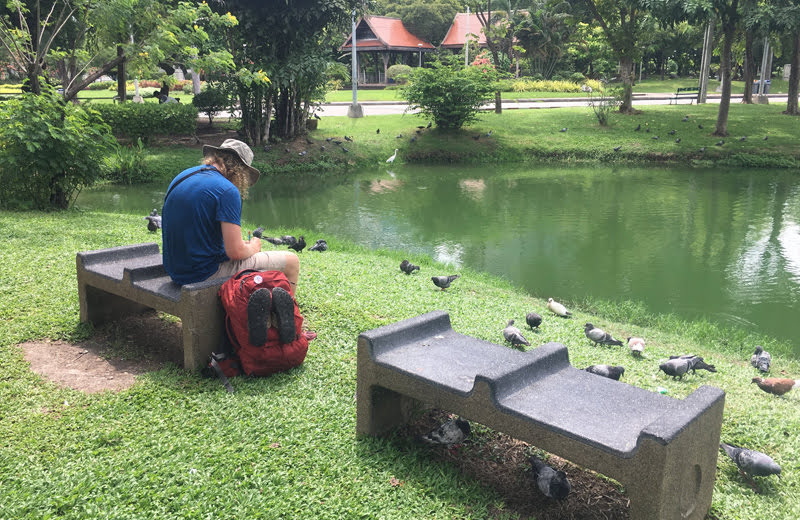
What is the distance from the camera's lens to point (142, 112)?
18.7 m

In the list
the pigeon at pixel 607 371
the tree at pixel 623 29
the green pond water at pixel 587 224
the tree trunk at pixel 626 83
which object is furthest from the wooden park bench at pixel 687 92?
the pigeon at pixel 607 371

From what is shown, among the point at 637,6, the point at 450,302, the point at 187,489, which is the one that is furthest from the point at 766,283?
the point at 637,6

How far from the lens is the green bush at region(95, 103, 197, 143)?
60.4 feet

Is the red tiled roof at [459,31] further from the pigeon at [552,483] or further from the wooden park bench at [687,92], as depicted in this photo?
the pigeon at [552,483]

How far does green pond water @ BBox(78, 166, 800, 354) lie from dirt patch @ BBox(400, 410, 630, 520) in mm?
4921

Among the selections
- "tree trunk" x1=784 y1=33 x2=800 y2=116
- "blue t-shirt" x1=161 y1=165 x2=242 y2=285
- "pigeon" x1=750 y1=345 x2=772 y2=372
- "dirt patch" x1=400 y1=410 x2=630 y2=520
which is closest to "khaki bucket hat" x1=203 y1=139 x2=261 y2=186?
"blue t-shirt" x1=161 y1=165 x2=242 y2=285

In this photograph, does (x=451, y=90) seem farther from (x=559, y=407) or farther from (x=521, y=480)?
(x=559, y=407)

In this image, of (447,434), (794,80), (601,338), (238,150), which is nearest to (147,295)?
(238,150)

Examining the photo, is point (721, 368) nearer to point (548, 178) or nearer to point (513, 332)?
point (513, 332)

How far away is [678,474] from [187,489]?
2063 mm

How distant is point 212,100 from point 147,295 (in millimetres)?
17625

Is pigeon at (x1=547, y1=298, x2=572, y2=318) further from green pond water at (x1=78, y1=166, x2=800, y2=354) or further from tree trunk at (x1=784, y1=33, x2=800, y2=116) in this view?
tree trunk at (x1=784, y1=33, x2=800, y2=116)

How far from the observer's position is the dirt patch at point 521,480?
3.03m

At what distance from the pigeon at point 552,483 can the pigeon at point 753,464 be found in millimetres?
897
